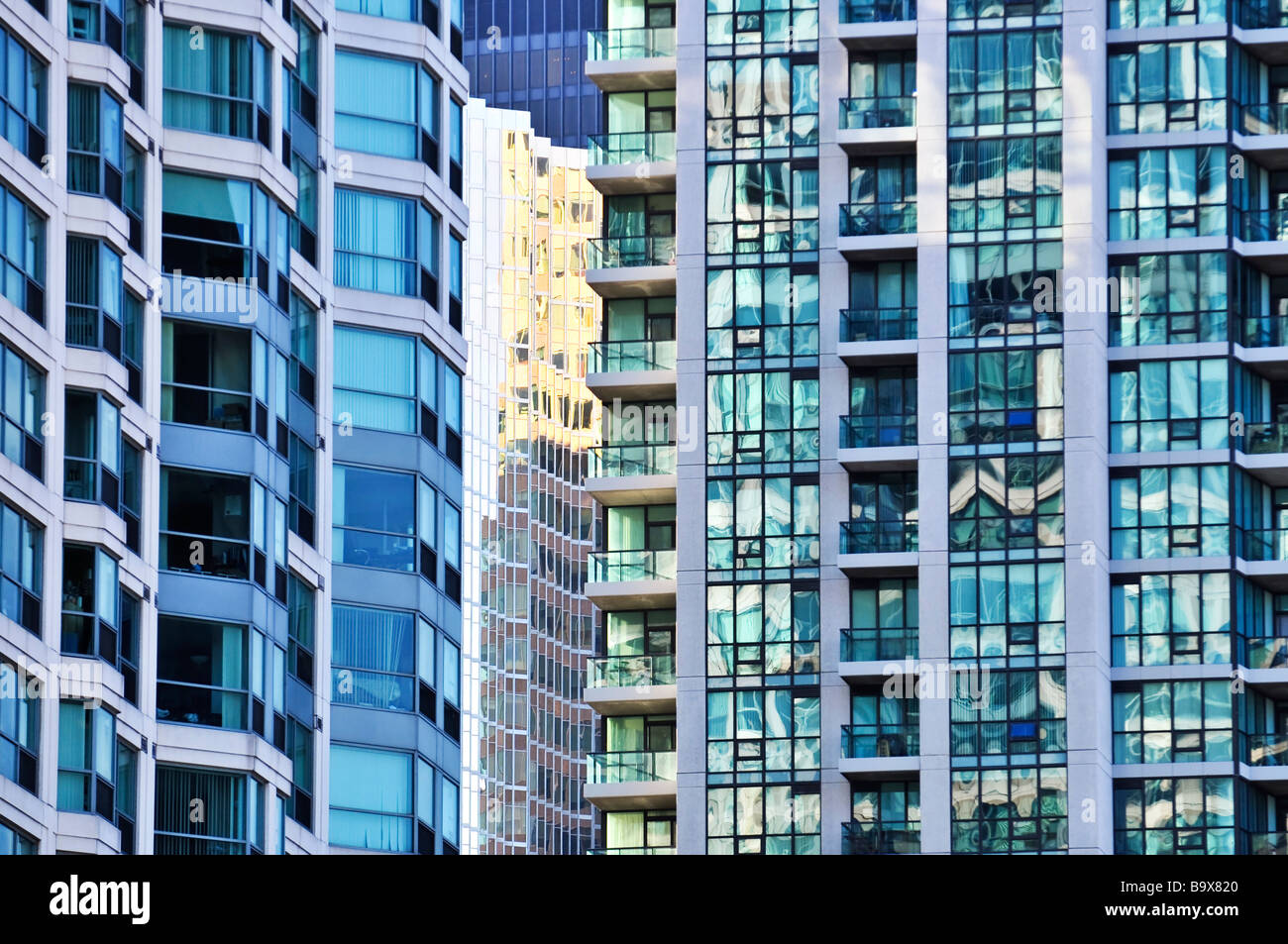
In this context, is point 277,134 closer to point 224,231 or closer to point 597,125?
point 224,231

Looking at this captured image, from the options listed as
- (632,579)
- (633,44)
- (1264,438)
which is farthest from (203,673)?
(633,44)

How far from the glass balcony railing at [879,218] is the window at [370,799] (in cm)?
3720

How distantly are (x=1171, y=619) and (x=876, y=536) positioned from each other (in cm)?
947

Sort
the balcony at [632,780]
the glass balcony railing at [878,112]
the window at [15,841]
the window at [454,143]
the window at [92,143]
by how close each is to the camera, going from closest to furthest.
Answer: the window at [15,841] → the window at [92,143] → the window at [454,143] → the balcony at [632,780] → the glass balcony railing at [878,112]

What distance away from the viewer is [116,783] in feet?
173

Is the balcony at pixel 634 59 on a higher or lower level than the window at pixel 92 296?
higher

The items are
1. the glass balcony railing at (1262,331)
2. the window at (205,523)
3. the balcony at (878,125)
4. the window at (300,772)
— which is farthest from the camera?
the balcony at (878,125)

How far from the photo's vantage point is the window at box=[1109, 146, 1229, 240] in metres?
94.9

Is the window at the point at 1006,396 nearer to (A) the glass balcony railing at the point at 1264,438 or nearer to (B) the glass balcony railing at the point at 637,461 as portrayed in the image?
(A) the glass balcony railing at the point at 1264,438

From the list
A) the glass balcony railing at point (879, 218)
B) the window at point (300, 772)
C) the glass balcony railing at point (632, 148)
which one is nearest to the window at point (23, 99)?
the window at point (300, 772)

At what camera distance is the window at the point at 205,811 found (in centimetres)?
5512

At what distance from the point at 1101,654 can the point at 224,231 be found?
4021 centimetres

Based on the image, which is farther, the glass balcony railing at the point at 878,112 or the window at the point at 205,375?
the glass balcony railing at the point at 878,112
